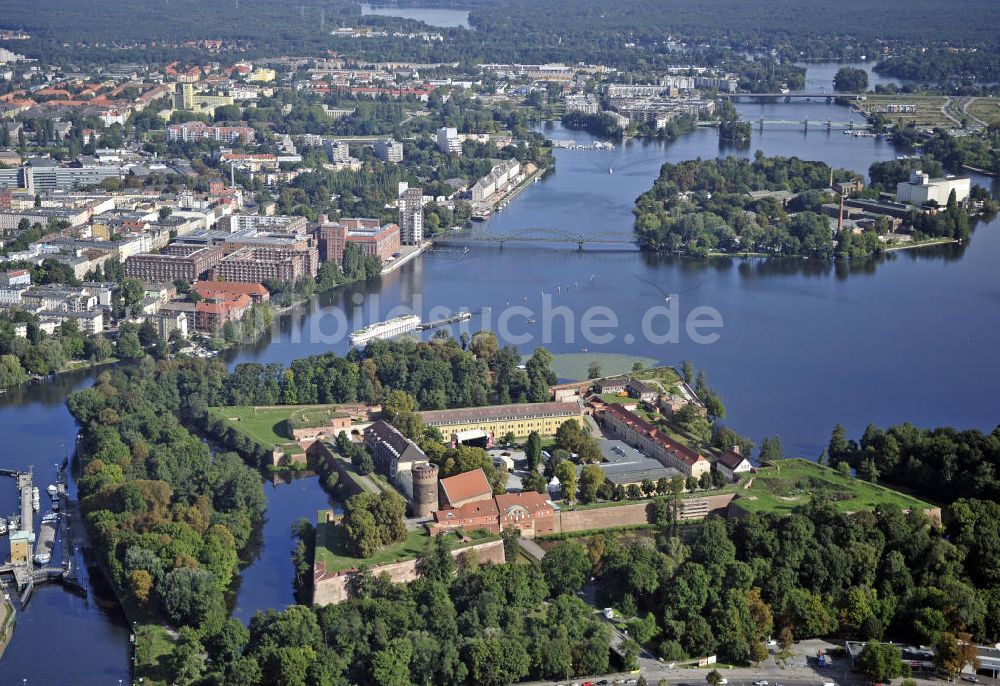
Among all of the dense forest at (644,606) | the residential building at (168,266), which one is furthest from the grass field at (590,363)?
the residential building at (168,266)

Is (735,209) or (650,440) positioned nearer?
(650,440)

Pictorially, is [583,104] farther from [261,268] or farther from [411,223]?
[261,268]

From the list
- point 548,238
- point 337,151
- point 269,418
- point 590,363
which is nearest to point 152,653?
point 269,418

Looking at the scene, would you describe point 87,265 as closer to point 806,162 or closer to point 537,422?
point 537,422

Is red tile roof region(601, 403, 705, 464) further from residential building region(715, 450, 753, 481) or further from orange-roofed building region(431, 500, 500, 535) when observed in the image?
orange-roofed building region(431, 500, 500, 535)

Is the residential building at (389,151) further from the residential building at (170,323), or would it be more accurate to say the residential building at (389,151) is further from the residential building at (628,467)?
the residential building at (628,467)

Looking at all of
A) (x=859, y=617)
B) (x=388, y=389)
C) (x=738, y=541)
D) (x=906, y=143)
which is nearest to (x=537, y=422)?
(x=388, y=389)

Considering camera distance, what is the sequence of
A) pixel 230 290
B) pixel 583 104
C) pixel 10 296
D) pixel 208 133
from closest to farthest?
pixel 10 296, pixel 230 290, pixel 208 133, pixel 583 104

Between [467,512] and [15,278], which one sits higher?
[15,278]
